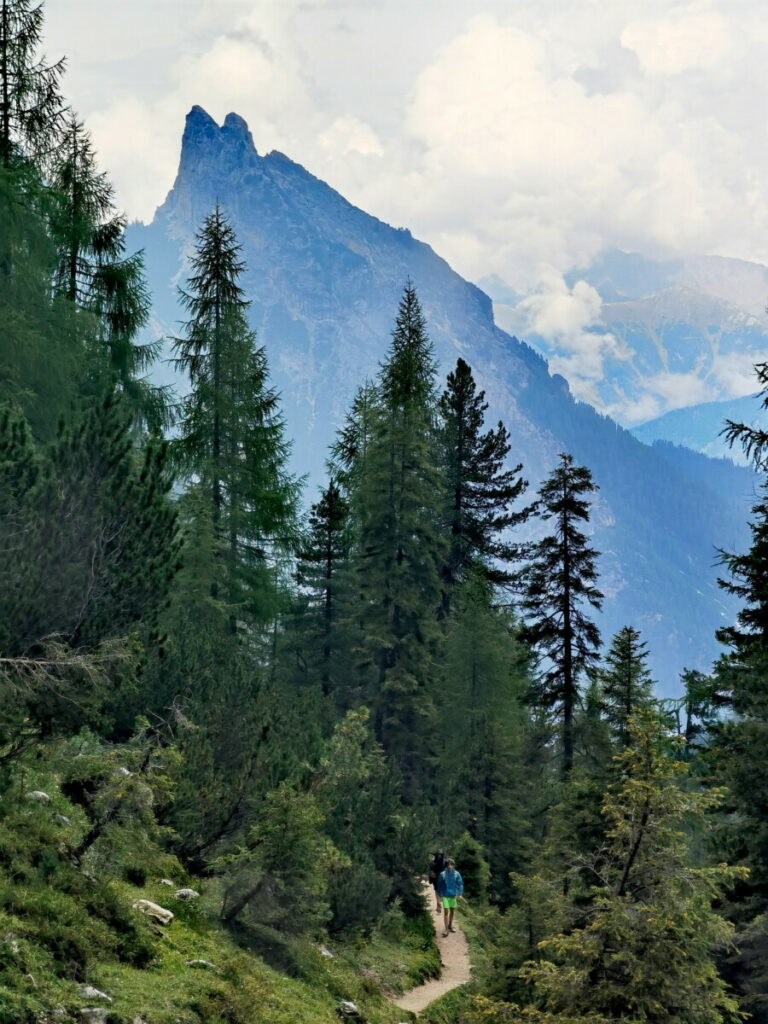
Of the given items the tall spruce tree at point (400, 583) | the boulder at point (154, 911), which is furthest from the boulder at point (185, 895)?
the tall spruce tree at point (400, 583)

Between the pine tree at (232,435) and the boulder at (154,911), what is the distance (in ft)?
53.1

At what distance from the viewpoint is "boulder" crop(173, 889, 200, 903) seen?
11766mm

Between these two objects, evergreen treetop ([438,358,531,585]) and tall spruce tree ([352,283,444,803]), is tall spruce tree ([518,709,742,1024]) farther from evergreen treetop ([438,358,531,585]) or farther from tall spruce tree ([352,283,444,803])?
evergreen treetop ([438,358,531,585])

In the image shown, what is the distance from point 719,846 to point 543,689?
1138 cm

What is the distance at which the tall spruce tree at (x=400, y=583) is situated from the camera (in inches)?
1249

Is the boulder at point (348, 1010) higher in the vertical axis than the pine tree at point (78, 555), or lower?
lower

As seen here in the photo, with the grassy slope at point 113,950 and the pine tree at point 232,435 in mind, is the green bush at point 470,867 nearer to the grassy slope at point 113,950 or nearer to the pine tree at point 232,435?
the pine tree at point 232,435

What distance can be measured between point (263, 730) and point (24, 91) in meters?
14.2

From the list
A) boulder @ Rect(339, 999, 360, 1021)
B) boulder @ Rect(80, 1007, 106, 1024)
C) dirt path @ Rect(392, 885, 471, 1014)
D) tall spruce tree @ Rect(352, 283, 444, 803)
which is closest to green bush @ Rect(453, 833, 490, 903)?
dirt path @ Rect(392, 885, 471, 1014)

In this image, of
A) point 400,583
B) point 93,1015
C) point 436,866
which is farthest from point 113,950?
point 400,583

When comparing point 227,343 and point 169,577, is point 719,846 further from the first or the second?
point 227,343

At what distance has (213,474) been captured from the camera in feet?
91.1

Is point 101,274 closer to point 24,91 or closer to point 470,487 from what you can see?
point 24,91

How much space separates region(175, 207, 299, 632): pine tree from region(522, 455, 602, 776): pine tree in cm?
853
